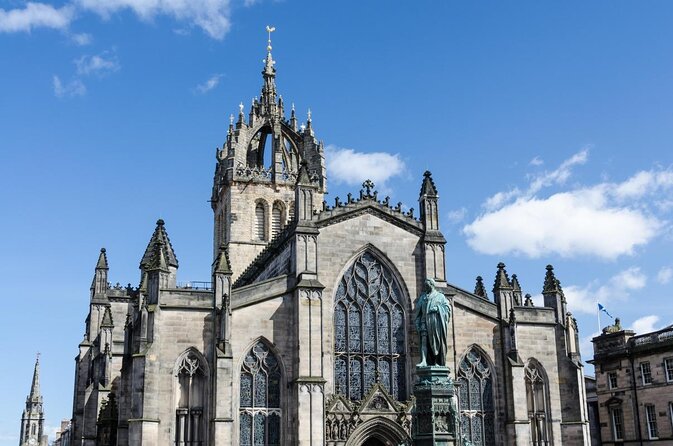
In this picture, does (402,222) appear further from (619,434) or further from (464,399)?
(619,434)

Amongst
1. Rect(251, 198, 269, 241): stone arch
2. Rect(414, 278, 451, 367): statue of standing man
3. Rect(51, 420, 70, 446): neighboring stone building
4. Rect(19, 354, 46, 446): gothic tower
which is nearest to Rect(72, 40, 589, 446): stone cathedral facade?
Rect(414, 278, 451, 367): statue of standing man

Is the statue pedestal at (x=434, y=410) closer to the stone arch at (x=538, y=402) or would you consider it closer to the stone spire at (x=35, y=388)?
the stone arch at (x=538, y=402)

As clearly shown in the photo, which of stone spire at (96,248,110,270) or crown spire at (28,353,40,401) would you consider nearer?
stone spire at (96,248,110,270)

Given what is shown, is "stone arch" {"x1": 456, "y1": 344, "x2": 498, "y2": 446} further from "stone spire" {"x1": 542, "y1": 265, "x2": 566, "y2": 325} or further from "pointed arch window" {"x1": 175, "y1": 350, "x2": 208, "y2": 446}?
"pointed arch window" {"x1": 175, "y1": 350, "x2": 208, "y2": 446}

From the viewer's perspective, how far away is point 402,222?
41.2 meters

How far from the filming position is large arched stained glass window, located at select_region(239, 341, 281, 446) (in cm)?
3669

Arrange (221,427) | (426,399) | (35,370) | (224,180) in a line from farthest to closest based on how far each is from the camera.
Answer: (35,370) → (224,180) → (221,427) → (426,399)

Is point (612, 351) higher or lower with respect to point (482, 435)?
higher

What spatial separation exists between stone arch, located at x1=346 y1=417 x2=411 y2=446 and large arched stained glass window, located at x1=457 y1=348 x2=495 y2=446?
3496 mm

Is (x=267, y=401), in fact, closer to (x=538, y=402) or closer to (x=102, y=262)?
(x=538, y=402)

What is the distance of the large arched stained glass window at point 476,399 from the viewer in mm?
39938

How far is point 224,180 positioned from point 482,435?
28394 millimetres

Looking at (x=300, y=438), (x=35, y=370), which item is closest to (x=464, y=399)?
(x=300, y=438)

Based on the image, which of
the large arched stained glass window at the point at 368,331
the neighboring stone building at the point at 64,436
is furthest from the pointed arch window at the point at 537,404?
the neighboring stone building at the point at 64,436
